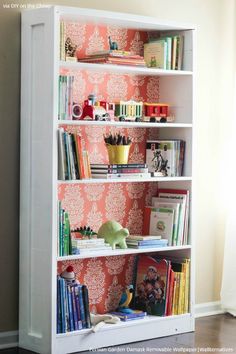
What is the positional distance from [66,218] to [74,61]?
824 mm

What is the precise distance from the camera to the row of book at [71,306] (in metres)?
4.16

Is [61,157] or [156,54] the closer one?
[61,157]

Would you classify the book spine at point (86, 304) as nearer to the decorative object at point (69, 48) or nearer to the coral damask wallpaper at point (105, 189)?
the coral damask wallpaper at point (105, 189)

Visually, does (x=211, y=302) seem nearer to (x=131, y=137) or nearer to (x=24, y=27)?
(x=131, y=137)

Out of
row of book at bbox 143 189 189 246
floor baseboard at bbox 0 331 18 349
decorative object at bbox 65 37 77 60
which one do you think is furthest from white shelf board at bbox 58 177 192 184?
floor baseboard at bbox 0 331 18 349

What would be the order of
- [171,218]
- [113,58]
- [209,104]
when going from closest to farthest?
[113,58] < [171,218] < [209,104]

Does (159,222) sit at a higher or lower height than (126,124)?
lower

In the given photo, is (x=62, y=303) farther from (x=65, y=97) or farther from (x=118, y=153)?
(x=65, y=97)

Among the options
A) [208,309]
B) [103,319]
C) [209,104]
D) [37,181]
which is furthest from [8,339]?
[209,104]

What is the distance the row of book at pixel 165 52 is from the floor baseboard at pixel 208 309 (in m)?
1.53

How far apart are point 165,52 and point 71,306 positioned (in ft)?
5.04

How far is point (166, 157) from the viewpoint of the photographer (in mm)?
4637

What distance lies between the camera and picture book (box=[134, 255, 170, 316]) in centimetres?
461

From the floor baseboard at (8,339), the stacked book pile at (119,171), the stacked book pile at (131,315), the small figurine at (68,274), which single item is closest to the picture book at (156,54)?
the stacked book pile at (119,171)
